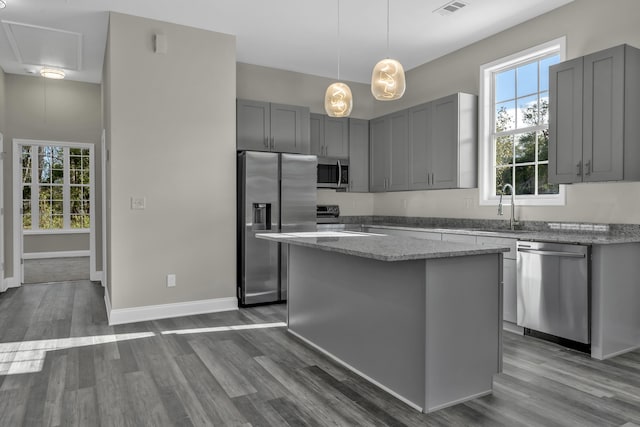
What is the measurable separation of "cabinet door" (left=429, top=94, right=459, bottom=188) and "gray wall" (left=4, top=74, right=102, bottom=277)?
4791mm

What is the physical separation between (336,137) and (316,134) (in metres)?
0.32

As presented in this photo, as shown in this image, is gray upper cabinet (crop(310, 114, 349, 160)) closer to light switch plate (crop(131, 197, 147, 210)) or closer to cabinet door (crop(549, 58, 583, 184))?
light switch plate (crop(131, 197, 147, 210))

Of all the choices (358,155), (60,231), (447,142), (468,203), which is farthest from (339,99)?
(60,231)

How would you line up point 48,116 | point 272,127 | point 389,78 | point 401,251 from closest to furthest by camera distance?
point 401,251, point 389,78, point 272,127, point 48,116

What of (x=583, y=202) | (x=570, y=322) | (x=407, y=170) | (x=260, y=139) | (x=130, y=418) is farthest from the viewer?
(x=407, y=170)

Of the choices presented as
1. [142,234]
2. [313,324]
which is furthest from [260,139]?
[313,324]

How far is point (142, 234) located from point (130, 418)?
2.29 meters

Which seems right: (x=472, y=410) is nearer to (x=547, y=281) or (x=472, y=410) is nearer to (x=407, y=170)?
(x=547, y=281)

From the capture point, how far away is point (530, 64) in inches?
171

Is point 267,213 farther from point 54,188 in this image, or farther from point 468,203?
point 54,188

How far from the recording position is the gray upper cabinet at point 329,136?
5840 mm

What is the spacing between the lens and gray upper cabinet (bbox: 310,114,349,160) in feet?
19.2

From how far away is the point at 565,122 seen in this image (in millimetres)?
3574

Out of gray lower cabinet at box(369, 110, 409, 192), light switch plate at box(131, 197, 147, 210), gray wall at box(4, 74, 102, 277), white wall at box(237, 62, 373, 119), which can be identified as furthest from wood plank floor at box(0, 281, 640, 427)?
white wall at box(237, 62, 373, 119)
